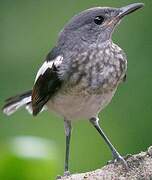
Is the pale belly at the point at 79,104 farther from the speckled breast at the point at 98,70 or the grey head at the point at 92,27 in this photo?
the grey head at the point at 92,27

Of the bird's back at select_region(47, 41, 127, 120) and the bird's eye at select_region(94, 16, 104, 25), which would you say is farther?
the bird's eye at select_region(94, 16, 104, 25)

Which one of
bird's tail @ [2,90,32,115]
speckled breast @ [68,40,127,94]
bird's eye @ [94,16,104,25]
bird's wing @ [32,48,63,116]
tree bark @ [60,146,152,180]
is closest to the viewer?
tree bark @ [60,146,152,180]

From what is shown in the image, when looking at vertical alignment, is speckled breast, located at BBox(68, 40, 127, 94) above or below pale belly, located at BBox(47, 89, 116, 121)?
above

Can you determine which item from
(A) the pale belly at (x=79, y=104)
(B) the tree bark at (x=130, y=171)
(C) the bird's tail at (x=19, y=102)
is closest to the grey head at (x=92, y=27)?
(A) the pale belly at (x=79, y=104)

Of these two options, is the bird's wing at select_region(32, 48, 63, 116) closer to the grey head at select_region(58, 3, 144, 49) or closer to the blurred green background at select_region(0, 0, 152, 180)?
the grey head at select_region(58, 3, 144, 49)

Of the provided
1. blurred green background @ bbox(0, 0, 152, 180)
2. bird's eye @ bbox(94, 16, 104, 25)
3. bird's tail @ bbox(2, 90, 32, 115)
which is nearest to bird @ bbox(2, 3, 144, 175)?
bird's eye @ bbox(94, 16, 104, 25)

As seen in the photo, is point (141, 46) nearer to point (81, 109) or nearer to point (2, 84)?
point (2, 84)
